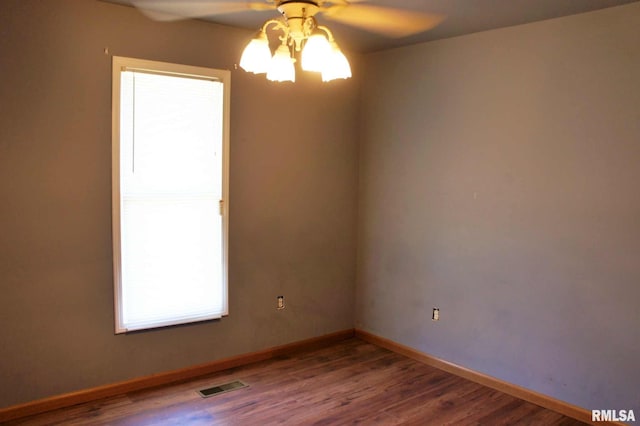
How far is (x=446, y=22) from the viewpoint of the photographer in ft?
10.4

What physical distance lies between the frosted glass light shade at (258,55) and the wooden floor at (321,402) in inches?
79.6

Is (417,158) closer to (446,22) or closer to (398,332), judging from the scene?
(446,22)

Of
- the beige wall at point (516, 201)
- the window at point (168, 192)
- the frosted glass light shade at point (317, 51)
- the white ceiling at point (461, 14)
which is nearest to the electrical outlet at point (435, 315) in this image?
the beige wall at point (516, 201)

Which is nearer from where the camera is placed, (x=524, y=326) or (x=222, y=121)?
(x=524, y=326)

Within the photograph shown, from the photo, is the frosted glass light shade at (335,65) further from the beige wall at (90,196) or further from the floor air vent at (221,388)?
the floor air vent at (221,388)

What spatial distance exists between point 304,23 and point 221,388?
2.43 m

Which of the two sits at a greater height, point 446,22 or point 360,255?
point 446,22

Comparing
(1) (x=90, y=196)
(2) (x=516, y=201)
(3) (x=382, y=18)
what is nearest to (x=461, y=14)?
(3) (x=382, y=18)

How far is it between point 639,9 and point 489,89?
0.95 metres

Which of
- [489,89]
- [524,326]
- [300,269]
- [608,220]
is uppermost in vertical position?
→ [489,89]

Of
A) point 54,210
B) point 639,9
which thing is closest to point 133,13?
point 54,210

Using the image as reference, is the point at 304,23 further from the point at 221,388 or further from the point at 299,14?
the point at 221,388

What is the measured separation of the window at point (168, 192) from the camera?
310cm

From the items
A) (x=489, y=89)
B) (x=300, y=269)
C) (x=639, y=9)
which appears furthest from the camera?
(x=300, y=269)
